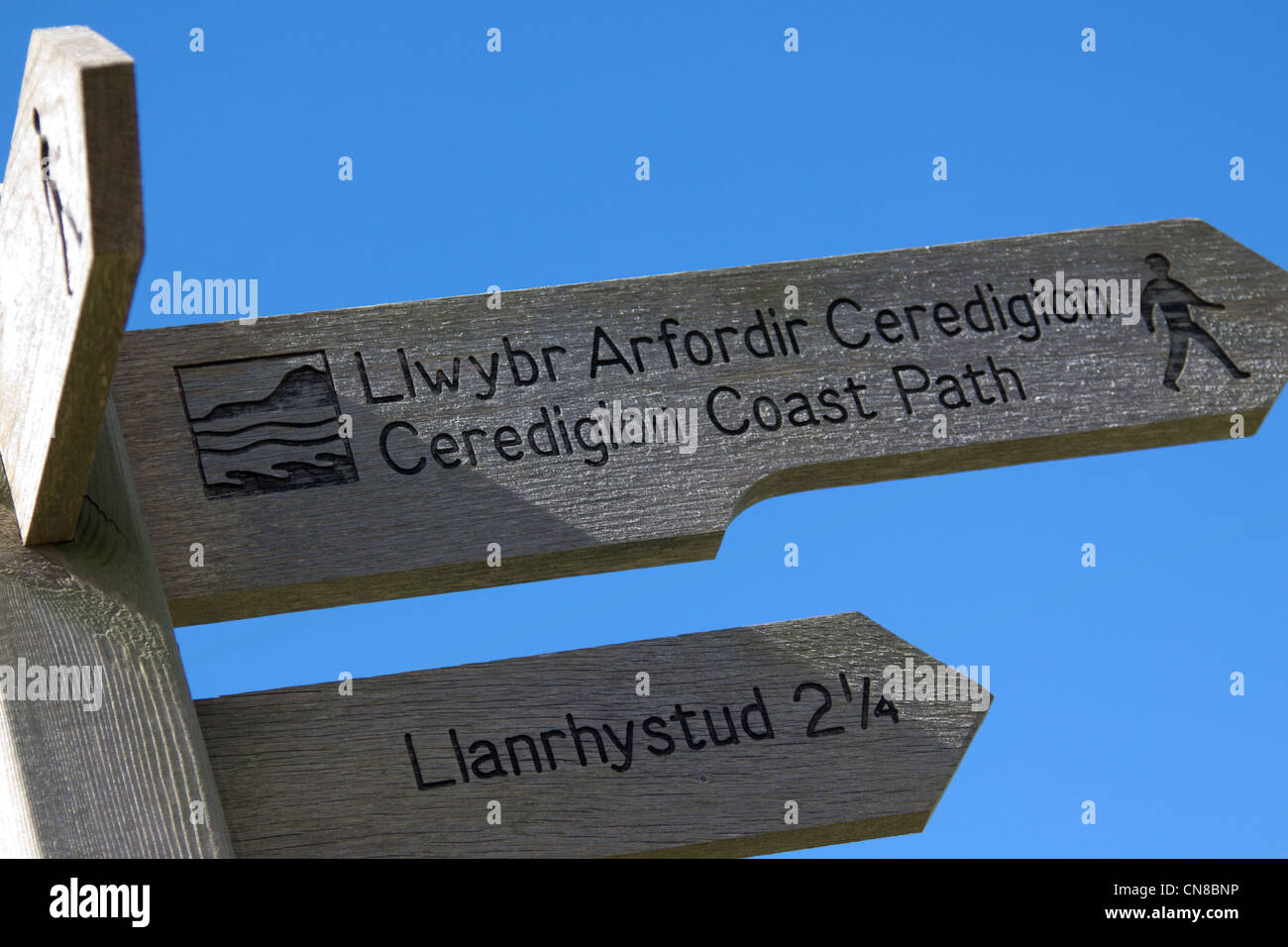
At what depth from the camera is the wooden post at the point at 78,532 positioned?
3.41ft

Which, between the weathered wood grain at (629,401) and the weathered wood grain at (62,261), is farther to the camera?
the weathered wood grain at (629,401)

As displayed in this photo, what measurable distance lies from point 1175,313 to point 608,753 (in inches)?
36.4

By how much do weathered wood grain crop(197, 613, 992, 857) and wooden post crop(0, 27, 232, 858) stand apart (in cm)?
16

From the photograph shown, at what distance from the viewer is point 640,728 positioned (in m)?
1.61

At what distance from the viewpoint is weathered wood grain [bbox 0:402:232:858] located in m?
1.26

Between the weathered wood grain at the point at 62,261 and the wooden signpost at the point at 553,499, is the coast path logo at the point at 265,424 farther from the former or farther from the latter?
the weathered wood grain at the point at 62,261

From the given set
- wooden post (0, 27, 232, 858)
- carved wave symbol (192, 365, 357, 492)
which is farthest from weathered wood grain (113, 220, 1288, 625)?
wooden post (0, 27, 232, 858)

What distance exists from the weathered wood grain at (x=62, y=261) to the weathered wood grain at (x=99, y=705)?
0.05m

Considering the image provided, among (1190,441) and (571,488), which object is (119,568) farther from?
(1190,441)

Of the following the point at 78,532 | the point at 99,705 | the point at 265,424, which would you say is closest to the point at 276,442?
the point at 265,424

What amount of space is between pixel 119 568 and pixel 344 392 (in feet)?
1.06

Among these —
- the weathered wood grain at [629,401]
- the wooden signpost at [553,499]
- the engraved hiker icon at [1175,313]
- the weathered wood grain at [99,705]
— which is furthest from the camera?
the engraved hiker icon at [1175,313]

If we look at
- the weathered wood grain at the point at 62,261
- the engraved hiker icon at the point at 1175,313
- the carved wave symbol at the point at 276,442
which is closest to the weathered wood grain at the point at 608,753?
the carved wave symbol at the point at 276,442
